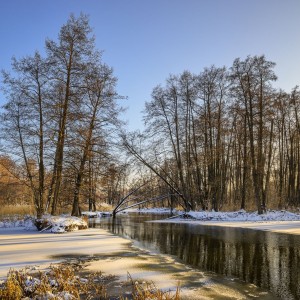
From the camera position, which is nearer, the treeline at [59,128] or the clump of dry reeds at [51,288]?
the clump of dry reeds at [51,288]

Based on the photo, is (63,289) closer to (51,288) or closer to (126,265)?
(51,288)

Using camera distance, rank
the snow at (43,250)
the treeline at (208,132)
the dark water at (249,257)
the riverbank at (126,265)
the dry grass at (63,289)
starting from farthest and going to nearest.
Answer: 1. the treeline at (208,132)
2. the snow at (43,250)
3. the dark water at (249,257)
4. the riverbank at (126,265)
5. the dry grass at (63,289)

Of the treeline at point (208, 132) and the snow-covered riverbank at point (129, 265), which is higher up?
the treeline at point (208, 132)

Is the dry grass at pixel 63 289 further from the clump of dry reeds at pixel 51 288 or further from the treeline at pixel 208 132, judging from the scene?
the treeline at pixel 208 132

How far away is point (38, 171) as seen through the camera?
1956 centimetres

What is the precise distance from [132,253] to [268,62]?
22.3 m

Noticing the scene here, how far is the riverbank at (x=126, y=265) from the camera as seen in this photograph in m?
6.33

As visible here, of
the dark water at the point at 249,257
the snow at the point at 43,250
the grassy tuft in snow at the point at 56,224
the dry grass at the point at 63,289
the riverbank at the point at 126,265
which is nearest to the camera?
the dry grass at the point at 63,289

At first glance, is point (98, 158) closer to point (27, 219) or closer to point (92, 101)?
point (92, 101)

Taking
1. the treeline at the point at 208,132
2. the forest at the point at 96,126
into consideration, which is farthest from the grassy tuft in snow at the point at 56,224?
the treeline at the point at 208,132

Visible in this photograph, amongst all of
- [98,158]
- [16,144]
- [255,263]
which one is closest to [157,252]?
[255,263]

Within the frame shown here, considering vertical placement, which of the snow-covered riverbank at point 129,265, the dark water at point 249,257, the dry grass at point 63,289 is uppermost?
the dry grass at point 63,289

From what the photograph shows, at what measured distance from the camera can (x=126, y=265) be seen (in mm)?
8242

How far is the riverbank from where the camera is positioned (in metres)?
6.33
